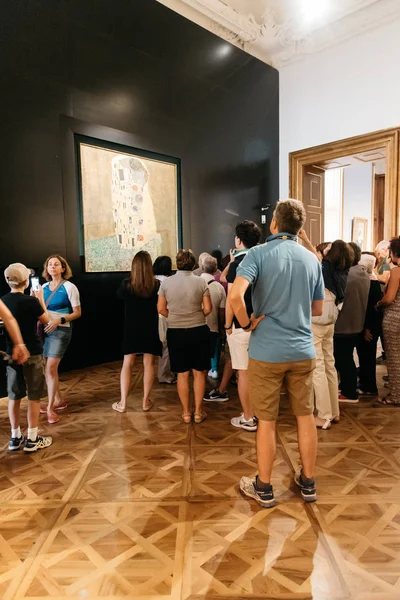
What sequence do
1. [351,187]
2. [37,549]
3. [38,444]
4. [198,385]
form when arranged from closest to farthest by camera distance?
[37,549] → [38,444] → [198,385] → [351,187]

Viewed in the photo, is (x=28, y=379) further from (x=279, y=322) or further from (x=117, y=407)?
(x=279, y=322)

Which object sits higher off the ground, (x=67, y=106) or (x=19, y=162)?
(x=67, y=106)

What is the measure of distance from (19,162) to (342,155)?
19.7ft

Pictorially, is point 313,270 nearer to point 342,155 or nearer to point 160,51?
point 160,51

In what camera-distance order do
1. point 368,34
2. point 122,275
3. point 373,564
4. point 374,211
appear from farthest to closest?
point 374,211
point 368,34
point 122,275
point 373,564

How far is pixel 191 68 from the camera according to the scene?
22.4 feet

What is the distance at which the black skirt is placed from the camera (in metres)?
3.47

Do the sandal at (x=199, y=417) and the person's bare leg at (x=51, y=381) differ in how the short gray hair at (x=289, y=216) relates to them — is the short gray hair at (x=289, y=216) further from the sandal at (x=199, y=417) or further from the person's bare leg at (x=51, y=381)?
the person's bare leg at (x=51, y=381)

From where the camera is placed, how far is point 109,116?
5.72 metres

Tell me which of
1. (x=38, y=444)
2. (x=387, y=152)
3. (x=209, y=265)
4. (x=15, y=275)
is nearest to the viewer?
(x=15, y=275)

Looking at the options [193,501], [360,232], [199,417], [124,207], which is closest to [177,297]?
[199,417]

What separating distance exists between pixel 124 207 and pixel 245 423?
3.78 meters

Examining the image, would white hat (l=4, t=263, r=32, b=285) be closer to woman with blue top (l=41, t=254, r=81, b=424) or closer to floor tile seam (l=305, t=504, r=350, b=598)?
woman with blue top (l=41, t=254, r=81, b=424)

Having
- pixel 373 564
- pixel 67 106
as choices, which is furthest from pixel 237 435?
pixel 67 106
